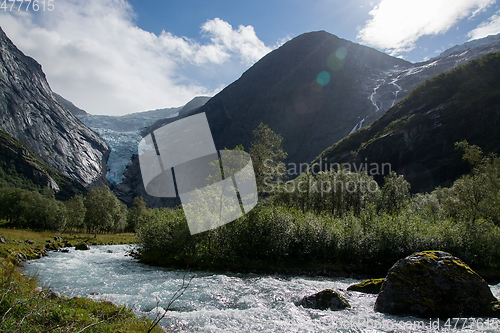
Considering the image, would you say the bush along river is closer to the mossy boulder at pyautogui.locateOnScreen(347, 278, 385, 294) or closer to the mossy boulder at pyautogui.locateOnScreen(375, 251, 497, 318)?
the mossy boulder at pyautogui.locateOnScreen(375, 251, 497, 318)

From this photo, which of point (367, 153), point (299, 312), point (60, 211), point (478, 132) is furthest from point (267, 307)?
point (478, 132)

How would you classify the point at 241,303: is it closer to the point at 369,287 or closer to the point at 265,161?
the point at 369,287

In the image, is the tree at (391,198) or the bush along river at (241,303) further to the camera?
the tree at (391,198)

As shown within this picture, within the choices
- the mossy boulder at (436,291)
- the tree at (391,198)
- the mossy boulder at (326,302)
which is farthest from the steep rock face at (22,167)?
the mossy boulder at (436,291)

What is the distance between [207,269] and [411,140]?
116 m

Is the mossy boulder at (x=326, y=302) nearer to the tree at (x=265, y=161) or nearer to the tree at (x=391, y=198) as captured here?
the tree at (x=265, y=161)

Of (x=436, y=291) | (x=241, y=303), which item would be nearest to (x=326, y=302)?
(x=241, y=303)

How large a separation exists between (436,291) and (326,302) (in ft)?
17.6

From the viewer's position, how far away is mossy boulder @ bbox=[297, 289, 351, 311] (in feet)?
43.6

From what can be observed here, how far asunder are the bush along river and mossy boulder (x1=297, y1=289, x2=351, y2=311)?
0.12 meters

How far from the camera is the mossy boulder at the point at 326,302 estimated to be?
13281mm

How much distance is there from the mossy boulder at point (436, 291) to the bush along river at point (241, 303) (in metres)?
0.28

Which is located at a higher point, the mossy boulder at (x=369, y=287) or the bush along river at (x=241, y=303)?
the bush along river at (x=241, y=303)

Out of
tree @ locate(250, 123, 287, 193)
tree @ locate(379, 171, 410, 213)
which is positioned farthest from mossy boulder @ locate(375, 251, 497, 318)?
tree @ locate(379, 171, 410, 213)
